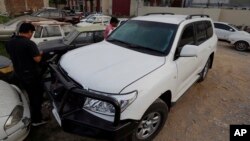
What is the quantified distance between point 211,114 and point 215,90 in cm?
135

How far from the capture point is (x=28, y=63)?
3.26 m

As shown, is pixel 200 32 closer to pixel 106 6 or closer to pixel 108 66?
pixel 108 66

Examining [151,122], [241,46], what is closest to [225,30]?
[241,46]

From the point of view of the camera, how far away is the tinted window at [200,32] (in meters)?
4.54

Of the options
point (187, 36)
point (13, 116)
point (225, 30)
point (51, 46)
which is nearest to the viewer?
point (13, 116)

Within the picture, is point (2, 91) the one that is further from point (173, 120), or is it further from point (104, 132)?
point (173, 120)

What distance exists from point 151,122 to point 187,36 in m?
1.86

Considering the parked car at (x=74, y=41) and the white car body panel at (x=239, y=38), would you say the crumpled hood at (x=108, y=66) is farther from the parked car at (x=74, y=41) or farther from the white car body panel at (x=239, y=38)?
the white car body panel at (x=239, y=38)

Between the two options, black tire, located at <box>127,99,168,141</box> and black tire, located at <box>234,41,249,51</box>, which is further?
black tire, located at <box>234,41,249,51</box>

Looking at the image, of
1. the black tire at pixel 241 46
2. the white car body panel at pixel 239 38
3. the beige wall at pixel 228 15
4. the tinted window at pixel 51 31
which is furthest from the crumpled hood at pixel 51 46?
the beige wall at pixel 228 15

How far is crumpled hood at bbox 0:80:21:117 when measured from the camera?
2801mm

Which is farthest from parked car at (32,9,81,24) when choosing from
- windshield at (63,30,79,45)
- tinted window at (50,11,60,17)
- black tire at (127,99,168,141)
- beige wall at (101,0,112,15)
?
beige wall at (101,0,112,15)

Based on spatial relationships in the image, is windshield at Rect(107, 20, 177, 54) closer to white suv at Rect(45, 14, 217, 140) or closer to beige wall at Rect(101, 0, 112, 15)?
white suv at Rect(45, 14, 217, 140)

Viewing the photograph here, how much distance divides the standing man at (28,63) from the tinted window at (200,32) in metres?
3.23
